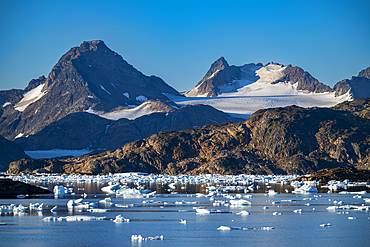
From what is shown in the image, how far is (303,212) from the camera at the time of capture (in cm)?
4962

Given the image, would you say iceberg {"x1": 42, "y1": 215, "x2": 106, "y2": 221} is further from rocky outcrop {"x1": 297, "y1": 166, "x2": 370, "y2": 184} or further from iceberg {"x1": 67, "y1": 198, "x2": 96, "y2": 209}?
rocky outcrop {"x1": 297, "y1": 166, "x2": 370, "y2": 184}

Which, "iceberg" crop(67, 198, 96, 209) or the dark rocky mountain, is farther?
the dark rocky mountain

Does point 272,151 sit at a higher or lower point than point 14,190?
higher

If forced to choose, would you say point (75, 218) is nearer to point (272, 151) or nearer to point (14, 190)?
point (14, 190)

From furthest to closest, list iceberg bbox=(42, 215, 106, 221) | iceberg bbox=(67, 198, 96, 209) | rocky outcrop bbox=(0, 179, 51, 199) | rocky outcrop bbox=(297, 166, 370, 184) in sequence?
rocky outcrop bbox=(297, 166, 370, 184), rocky outcrop bbox=(0, 179, 51, 199), iceberg bbox=(67, 198, 96, 209), iceberg bbox=(42, 215, 106, 221)

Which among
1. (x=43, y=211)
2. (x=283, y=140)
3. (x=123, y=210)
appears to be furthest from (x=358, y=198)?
(x=283, y=140)

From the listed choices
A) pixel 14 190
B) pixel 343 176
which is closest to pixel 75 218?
pixel 14 190

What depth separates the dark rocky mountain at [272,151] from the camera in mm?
170125

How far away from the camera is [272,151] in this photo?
184375 millimetres

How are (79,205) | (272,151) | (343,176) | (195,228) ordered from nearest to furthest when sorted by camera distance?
1. (195,228)
2. (79,205)
3. (343,176)
4. (272,151)

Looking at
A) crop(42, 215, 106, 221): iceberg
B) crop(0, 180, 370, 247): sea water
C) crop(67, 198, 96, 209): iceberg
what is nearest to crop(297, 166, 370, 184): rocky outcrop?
crop(0, 180, 370, 247): sea water

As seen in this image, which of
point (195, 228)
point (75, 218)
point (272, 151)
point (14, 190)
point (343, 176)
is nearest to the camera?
point (195, 228)

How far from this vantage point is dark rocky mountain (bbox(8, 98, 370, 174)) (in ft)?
558

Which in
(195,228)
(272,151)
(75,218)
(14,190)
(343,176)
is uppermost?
(272,151)
